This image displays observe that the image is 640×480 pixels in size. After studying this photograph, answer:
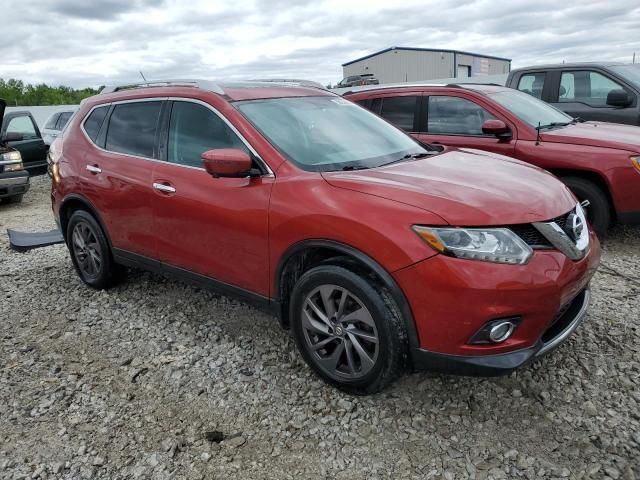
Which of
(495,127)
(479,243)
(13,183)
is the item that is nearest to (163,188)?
(479,243)

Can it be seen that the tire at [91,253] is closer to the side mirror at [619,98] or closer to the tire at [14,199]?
the tire at [14,199]

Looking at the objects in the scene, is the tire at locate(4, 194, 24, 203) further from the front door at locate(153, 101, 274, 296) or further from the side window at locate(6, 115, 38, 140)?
the front door at locate(153, 101, 274, 296)

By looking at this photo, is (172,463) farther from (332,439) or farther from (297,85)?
(297,85)

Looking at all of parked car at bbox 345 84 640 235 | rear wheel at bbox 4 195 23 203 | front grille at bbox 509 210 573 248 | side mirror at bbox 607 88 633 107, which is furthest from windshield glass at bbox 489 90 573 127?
rear wheel at bbox 4 195 23 203

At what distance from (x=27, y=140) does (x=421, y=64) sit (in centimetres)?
2429

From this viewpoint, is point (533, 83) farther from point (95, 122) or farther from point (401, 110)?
point (95, 122)

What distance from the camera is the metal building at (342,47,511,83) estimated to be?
30203 millimetres

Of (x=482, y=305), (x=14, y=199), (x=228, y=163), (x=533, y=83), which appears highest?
(x=533, y=83)

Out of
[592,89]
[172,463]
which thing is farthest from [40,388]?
[592,89]

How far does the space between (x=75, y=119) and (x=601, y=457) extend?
15.2 ft

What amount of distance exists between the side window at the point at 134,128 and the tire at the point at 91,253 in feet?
2.34

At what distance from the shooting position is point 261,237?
309cm

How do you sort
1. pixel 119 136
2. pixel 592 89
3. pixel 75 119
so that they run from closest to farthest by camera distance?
pixel 119 136, pixel 75 119, pixel 592 89

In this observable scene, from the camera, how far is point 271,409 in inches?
116
